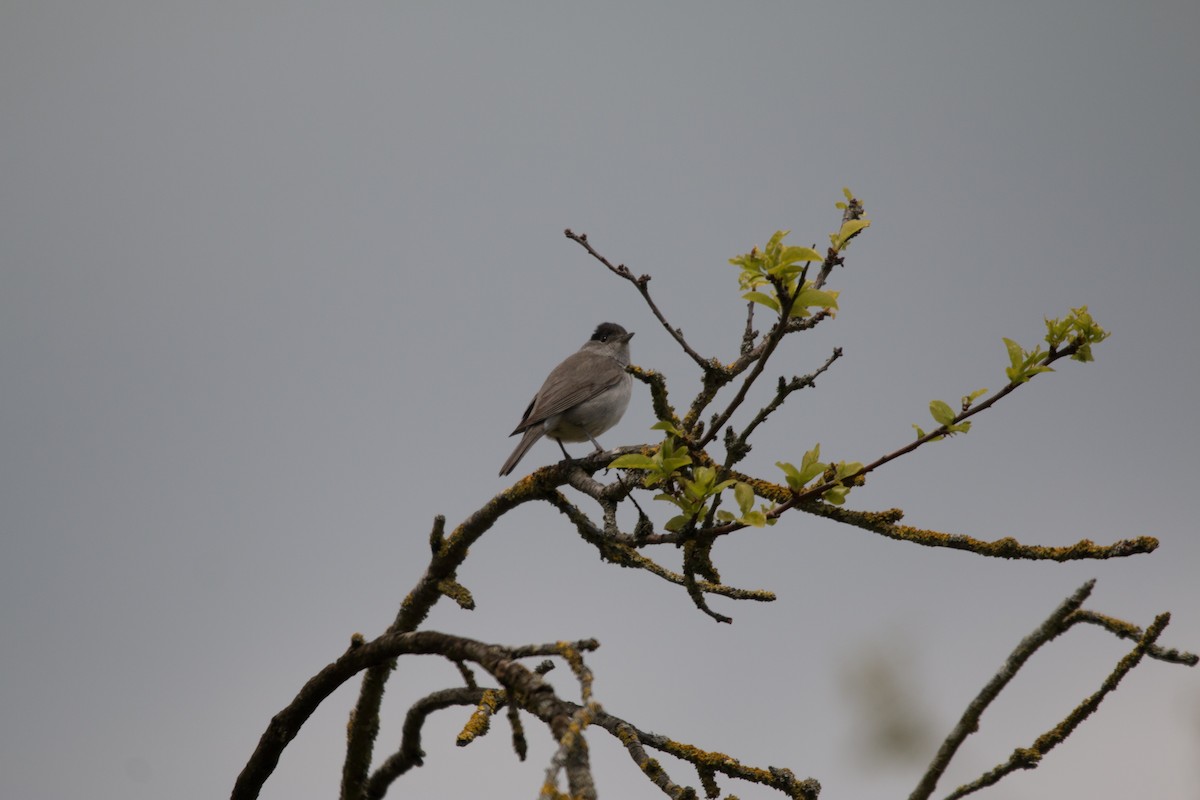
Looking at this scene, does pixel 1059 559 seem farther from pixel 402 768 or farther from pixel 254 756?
pixel 402 768

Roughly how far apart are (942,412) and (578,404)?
18.5 ft

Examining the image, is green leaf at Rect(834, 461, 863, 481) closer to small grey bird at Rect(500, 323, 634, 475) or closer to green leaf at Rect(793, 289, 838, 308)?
green leaf at Rect(793, 289, 838, 308)

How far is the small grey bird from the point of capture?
9852mm

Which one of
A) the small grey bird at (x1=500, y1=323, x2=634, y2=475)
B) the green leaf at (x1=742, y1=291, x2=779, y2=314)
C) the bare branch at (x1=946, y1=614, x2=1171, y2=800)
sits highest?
the small grey bird at (x1=500, y1=323, x2=634, y2=475)

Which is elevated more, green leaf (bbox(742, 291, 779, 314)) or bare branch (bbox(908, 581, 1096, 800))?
green leaf (bbox(742, 291, 779, 314))

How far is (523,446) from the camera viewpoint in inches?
370

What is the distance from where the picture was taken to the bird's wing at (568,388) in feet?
32.4

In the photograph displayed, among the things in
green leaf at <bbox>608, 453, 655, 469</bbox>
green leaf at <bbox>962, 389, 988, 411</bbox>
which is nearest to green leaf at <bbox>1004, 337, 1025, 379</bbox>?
green leaf at <bbox>962, 389, 988, 411</bbox>

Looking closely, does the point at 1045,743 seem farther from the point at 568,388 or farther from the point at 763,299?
the point at 568,388

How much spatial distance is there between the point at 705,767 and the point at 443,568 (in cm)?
276

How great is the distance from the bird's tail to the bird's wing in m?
0.08

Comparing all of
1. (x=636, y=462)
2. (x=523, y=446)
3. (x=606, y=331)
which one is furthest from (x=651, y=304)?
(x=606, y=331)

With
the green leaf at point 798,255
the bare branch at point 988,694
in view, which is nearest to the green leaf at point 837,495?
the green leaf at point 798,255

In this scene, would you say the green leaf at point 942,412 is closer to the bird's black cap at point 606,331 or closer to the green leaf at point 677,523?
the green leaf at point 677,523
